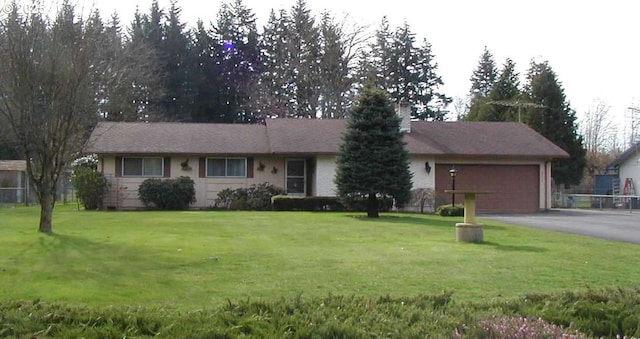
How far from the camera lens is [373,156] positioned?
2375 centimetres

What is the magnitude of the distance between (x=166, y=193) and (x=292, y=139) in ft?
20.1

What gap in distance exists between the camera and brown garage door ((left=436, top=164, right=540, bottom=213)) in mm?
30469

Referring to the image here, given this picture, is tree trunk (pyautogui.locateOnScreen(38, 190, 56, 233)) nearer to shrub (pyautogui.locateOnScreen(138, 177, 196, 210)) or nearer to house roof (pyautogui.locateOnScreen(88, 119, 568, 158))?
shrub (pyautogui.locateOnScreen(138, 177, 196, 210))

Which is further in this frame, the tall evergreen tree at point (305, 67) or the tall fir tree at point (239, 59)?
the tall fir tree at point (239, 59)

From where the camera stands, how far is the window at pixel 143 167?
29547 millimetres

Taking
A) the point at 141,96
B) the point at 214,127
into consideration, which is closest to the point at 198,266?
the point at 214,127

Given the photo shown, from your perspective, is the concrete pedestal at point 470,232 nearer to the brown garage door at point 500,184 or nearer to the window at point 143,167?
the brown garage door at point 500,184

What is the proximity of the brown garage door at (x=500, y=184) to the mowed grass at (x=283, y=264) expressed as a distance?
45.5ft

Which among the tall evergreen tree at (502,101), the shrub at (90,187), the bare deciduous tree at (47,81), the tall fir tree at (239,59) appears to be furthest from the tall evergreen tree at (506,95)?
the bare deciduous tree at (47,81)

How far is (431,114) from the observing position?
189ft

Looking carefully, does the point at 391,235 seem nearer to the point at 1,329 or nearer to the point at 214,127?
the point at 1,329

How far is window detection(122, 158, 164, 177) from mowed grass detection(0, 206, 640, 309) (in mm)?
13058

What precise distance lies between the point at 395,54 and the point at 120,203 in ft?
110

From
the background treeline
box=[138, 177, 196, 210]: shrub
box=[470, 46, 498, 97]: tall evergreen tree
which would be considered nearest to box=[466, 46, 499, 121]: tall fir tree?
box=[470, 46, 498, 97]: tall evergreen tree
